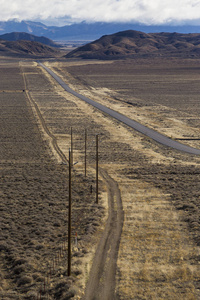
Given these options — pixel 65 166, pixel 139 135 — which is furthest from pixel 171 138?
pixel 65 166

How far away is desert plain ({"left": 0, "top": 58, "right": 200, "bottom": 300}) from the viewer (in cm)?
2083

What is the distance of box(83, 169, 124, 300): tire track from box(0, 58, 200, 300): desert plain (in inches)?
2.3

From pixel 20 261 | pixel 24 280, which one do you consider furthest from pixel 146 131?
pixel 24 280

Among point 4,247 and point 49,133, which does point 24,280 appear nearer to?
point 4,247

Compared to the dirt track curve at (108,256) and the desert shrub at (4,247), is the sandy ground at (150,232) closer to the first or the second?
the dirt track curve at (108,256)

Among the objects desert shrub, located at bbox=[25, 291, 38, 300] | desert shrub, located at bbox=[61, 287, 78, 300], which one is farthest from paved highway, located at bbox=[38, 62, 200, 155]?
desert shrub, located at bbox=[25, 291, 38, 300]

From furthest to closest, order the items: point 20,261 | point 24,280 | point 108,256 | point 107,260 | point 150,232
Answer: point 150,232, point 108,256, point 107,260, point 20,261, point 24,280

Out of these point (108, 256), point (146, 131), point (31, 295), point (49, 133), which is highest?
point (146, 131)

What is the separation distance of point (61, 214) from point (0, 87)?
104570 mm

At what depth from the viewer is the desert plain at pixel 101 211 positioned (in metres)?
20.8

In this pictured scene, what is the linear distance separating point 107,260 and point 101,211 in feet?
25.6

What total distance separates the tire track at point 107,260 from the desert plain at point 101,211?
0.06 meters

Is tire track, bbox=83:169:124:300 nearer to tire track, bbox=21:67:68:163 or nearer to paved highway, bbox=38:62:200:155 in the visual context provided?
tire track, bbox=21:67:68:163

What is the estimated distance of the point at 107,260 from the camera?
A: 2308cm
